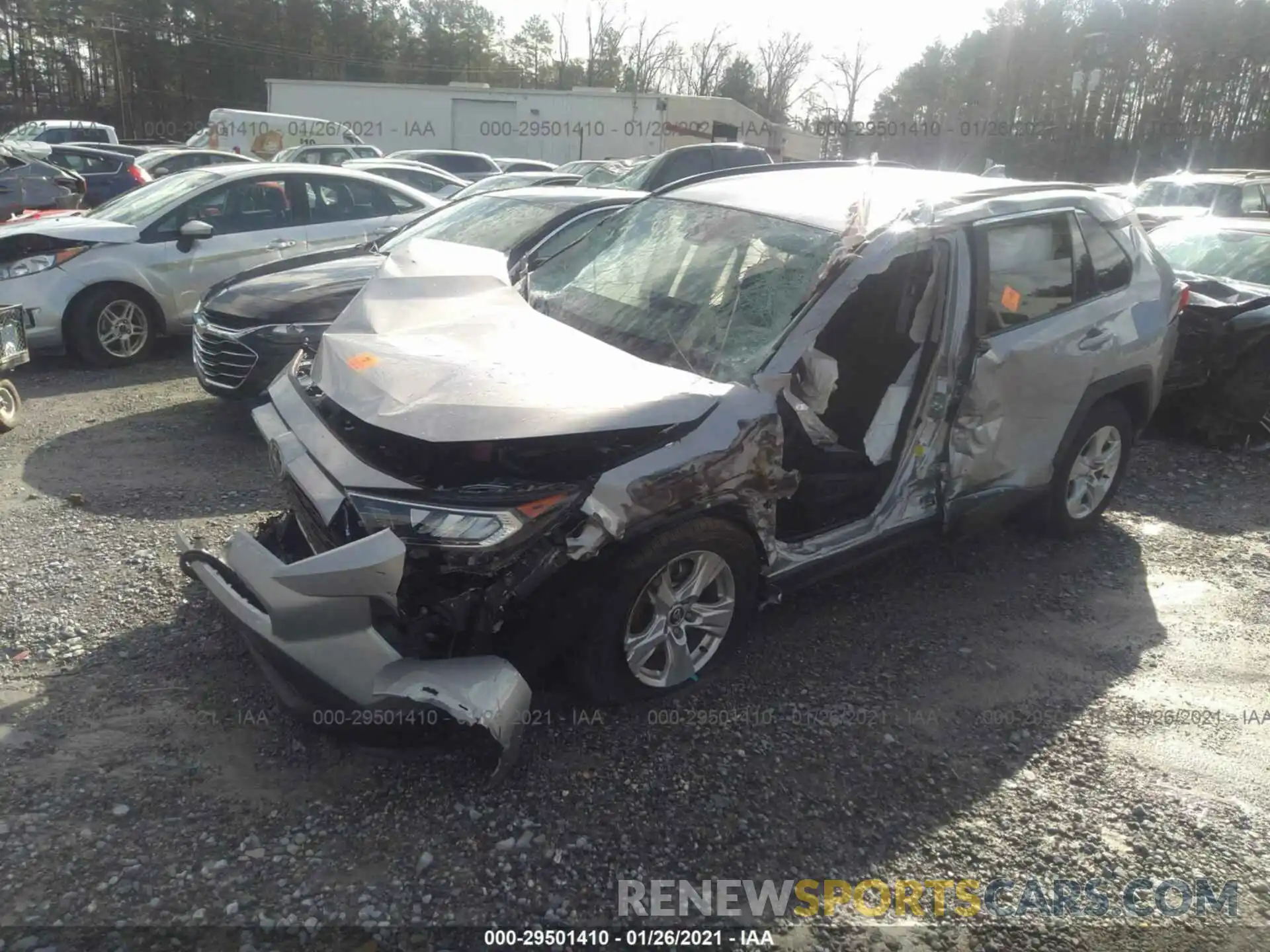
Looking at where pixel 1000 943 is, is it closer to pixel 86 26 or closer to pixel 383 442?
pixel 383 442

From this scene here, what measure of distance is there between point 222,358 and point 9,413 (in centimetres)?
156

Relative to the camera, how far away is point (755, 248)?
3842 mm

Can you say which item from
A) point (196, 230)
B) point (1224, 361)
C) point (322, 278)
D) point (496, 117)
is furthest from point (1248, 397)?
point (496, 117)

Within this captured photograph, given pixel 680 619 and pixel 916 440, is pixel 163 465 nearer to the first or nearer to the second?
pixel 680 619

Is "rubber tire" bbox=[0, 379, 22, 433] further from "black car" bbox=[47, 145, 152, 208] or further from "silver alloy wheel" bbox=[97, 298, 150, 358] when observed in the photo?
"black car" bbox=[47, 145, 152, 208]

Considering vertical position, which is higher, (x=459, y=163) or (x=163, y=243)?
(x=459, y=163)

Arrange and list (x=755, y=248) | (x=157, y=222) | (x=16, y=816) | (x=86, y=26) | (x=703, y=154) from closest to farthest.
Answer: (x=16, y=816), (x=755, y=248), (x=157, y=222), (x=703, y=154), (x=86, y=26)

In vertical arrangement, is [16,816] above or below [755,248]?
below

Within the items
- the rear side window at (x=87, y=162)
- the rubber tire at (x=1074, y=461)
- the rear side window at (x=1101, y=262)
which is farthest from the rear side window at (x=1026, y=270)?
the rear side window at (x=87, y=162)

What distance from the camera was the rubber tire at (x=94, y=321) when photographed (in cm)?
734

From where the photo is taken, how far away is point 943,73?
158 feet

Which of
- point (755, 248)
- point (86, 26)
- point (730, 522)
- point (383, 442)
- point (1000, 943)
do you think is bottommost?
point (1000, 943)

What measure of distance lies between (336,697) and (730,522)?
1409 millimetres

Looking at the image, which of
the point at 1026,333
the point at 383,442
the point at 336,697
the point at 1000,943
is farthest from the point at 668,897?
the point at 1026,333
